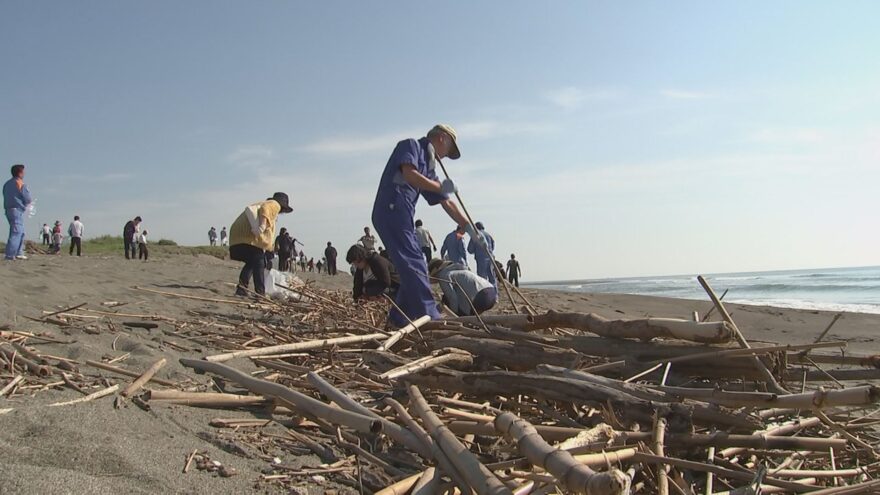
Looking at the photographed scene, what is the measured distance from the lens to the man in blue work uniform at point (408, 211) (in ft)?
16.3

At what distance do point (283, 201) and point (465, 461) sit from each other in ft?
22.7

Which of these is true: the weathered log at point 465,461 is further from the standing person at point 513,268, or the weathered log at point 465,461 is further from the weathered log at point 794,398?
the standing person at point 513,268

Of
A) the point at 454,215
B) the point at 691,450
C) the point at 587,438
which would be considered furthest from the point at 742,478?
the point at 454,215

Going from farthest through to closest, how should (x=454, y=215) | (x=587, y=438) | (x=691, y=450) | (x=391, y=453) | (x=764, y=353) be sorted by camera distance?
(x=454, y=215), (x=764, y=353), (x=391, y=453), (x=691, y=450), (x=587, y=438)

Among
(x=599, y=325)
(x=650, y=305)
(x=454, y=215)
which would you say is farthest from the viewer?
(x=650, y=305)

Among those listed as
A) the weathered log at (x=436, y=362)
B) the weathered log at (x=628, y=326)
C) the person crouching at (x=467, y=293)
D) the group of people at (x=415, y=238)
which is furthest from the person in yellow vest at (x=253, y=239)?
the weathered log at (x=436, y=362)

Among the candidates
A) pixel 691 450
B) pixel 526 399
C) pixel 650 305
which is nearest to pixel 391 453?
pixel 526 399

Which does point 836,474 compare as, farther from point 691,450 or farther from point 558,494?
point 558,494

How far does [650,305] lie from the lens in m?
16.2

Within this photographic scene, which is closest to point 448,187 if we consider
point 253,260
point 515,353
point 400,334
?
point 400,334

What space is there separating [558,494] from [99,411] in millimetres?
1755

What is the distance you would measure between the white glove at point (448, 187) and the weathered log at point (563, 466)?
11.0 feet

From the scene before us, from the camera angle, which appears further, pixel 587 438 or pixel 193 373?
pixel 193 373

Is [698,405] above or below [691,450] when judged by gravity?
above
